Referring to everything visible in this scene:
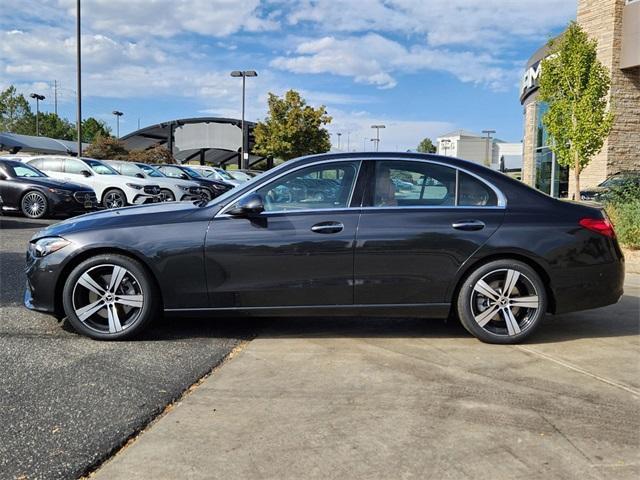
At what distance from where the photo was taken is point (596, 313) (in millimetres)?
6152

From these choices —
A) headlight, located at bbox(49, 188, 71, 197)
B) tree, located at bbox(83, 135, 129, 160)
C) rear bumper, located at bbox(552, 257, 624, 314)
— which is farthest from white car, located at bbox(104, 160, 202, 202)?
tree, located at bbox(83, 135, 129, 160)

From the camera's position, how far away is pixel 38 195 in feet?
44.6

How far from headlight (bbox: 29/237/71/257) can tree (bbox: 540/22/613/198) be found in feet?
49.8

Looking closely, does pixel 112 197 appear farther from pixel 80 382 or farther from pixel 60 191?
pixel 80 382

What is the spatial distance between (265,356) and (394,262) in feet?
4.15

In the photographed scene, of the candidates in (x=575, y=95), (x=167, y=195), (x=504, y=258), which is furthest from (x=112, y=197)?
(x=504, y=258)

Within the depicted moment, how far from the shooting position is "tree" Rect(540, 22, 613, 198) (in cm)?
1636

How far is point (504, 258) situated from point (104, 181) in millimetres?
13748

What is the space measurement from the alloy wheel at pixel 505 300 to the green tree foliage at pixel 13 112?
254 ft

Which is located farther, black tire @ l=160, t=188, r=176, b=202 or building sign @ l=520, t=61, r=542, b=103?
building sign @ l=520, t=61, r=542, b=103

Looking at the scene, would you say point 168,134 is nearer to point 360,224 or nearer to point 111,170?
point 111,170

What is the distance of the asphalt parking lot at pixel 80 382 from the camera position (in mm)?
2928

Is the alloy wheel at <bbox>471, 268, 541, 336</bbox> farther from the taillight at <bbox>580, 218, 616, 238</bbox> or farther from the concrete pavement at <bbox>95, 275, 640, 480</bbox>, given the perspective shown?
Result: the taillight at <bbox>580, 218, 616, 238</bbox>

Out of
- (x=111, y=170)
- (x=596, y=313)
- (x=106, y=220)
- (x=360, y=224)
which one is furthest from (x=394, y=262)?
(x=111, y=170)
